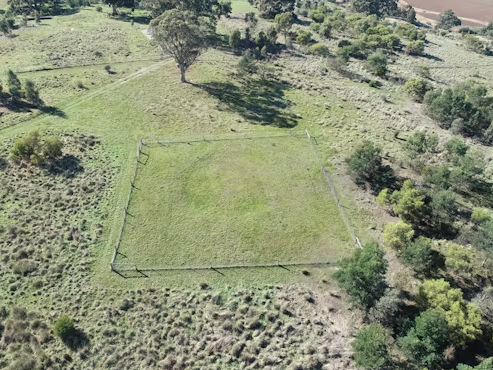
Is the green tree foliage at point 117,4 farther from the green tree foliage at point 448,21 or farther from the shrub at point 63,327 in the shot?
the green tree foliage at point 448,21

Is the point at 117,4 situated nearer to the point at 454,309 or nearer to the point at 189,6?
the point at 189,6

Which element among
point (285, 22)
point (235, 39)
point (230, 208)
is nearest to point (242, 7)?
point (285, 22)

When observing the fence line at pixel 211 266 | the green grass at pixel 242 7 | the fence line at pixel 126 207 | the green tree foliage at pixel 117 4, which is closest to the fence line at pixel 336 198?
the fence line at pixel 211 266

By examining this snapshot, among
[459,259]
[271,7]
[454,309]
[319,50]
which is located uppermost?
[271,7]

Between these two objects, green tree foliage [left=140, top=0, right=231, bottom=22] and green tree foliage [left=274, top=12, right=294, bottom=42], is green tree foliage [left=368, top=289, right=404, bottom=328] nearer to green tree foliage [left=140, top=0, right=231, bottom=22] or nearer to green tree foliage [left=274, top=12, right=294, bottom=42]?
green tree foliage [left=274, top=12, right=294, bottom=42]

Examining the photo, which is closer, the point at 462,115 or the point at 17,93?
the point at 462,115

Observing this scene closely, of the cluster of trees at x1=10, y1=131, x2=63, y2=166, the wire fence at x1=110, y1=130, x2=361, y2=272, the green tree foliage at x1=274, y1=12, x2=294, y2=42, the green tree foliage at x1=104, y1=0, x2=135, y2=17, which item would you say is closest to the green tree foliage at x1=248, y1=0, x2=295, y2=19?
the green tree foliage at x1=274, y1=12, x2=294, y2=42
